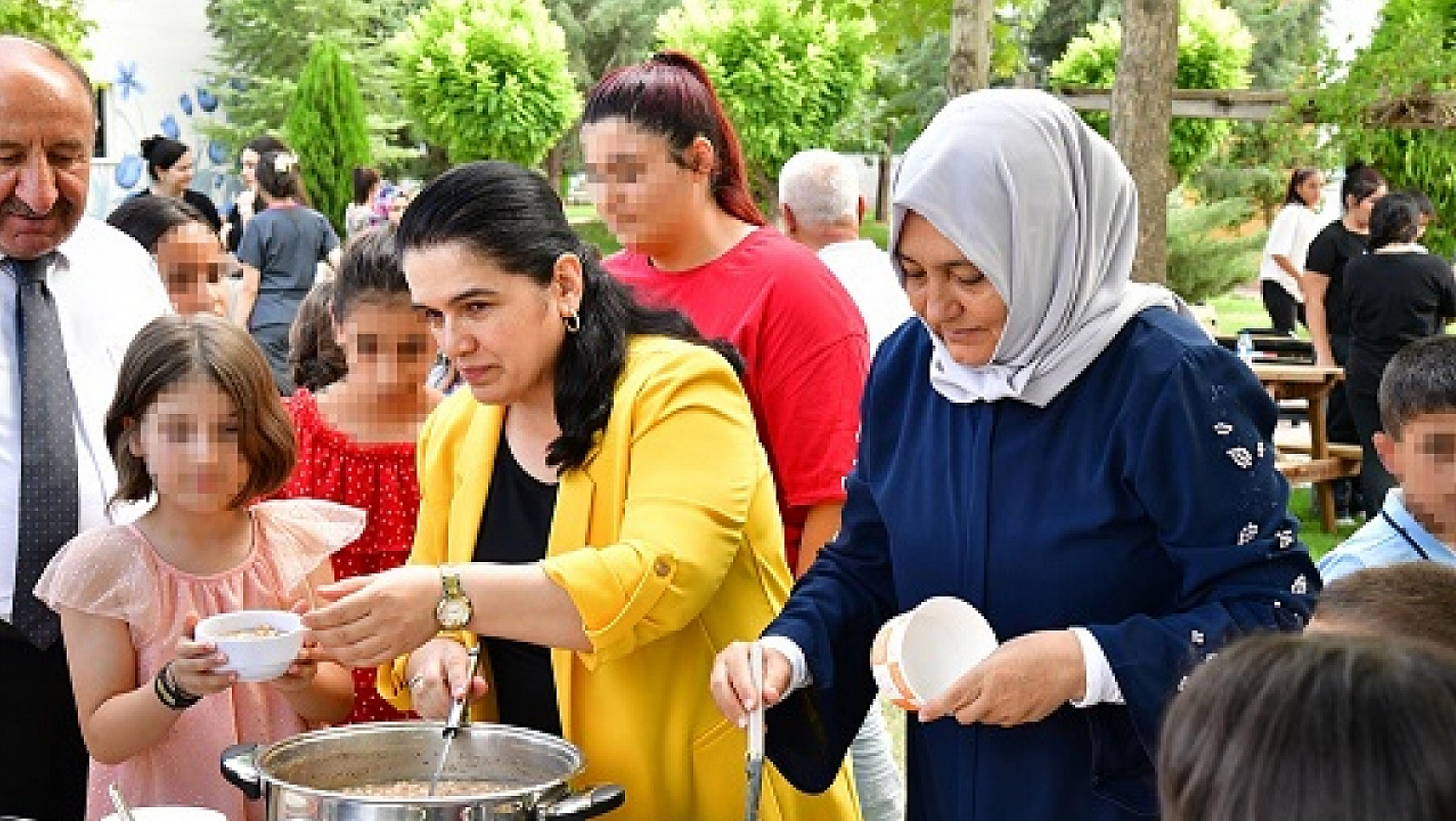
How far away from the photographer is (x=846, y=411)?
3236mm

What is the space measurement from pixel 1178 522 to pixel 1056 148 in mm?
420

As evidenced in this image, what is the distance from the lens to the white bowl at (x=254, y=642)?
2.14 meters

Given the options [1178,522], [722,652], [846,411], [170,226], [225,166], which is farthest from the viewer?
[225,166]

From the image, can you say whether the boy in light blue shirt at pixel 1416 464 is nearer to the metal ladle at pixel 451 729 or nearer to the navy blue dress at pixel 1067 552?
the navy blue dress at pixel 1067 552

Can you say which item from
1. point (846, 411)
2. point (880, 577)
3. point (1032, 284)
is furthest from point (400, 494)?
point (1032, 284)

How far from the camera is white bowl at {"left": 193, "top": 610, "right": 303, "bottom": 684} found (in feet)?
7.02

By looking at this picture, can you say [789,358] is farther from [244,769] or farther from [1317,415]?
[1317,415]

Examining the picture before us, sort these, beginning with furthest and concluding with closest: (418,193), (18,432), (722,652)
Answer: (18,432) < (418,193) < (722,652)

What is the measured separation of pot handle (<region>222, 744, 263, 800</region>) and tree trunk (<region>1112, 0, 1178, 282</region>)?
6221 millimetres

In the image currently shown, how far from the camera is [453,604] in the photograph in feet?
6.77

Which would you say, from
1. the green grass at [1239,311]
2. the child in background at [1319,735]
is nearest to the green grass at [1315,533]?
the child in background at [1319,735]

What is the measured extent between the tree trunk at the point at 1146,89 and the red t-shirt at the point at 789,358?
476cm

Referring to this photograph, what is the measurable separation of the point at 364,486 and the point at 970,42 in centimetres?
614

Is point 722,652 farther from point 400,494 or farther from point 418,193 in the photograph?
point 400,494
